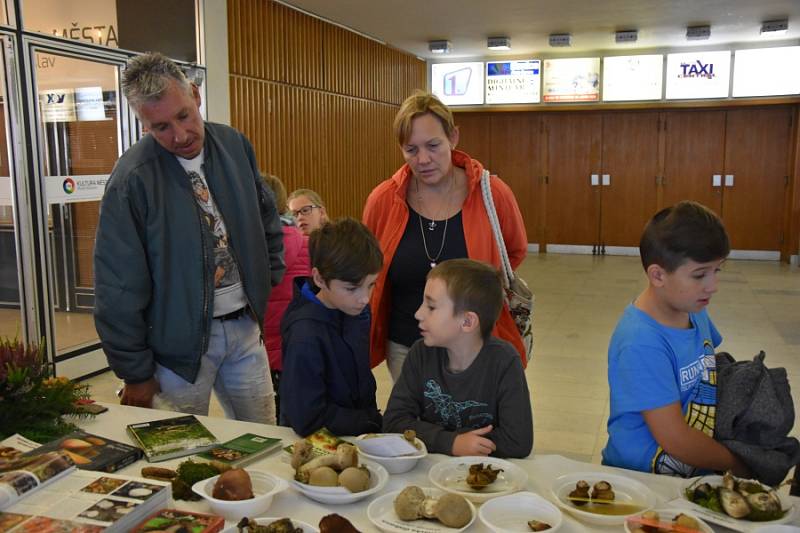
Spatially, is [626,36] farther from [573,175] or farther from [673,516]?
[673,516]

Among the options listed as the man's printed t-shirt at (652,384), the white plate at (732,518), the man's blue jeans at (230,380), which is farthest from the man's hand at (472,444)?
the man's blue jeans at (230,380)

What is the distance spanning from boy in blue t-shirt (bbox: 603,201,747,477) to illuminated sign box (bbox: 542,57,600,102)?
10.6 m

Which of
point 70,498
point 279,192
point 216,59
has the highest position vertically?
point 216,59

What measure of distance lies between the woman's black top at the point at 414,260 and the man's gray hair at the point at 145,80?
1.05 meters

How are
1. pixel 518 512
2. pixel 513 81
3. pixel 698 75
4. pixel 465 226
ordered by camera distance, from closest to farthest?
1. pixel 518 512
2. pixel 465 226
3. pixel 698 75
4. pixel 513 81

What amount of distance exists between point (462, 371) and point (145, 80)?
53.7 inches

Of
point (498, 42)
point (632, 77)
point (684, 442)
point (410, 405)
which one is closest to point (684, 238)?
point (684, 442)

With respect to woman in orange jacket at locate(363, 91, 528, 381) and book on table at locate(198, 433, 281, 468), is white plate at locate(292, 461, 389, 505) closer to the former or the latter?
book on table at locate(198, 433, 281, 468)

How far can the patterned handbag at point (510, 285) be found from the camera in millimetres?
2703

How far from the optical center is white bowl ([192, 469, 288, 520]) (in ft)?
5.06

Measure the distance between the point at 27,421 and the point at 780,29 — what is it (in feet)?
34.6

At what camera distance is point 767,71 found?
11.0 meters

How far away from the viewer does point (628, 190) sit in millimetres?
12461

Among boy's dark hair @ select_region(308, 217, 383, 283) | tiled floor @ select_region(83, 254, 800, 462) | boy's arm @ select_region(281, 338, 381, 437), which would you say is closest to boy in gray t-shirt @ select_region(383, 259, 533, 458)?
boy's arm @ select_region(281, 338, 381, 437)
